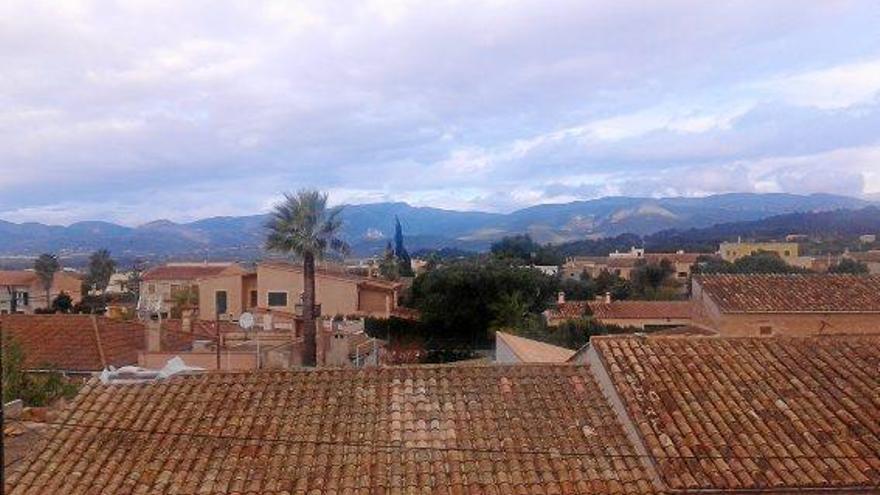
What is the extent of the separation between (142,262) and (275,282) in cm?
5328

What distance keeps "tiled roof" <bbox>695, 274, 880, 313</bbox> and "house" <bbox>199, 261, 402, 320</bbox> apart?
24386 mm

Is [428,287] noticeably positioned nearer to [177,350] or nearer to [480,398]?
[177,350]

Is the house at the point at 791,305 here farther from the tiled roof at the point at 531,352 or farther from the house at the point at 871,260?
the house at the point at 871,260

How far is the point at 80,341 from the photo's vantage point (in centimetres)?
2662

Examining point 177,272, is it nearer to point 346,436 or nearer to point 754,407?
point 346,436

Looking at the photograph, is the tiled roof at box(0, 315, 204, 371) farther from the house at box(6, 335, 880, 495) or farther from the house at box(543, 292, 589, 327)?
the house at box(543, 292, 589, 327)

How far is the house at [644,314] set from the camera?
145 ft

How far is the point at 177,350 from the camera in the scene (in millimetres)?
25688

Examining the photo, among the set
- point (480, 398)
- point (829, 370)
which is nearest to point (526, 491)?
point (480, 398)

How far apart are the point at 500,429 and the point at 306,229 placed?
2346cm

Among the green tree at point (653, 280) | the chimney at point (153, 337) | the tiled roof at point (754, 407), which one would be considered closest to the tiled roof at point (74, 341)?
the chimney at point (153, 337)

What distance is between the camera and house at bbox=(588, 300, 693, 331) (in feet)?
145

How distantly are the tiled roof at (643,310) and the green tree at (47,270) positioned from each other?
4203cm

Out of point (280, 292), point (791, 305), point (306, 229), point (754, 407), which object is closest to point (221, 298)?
point (280, 292)
